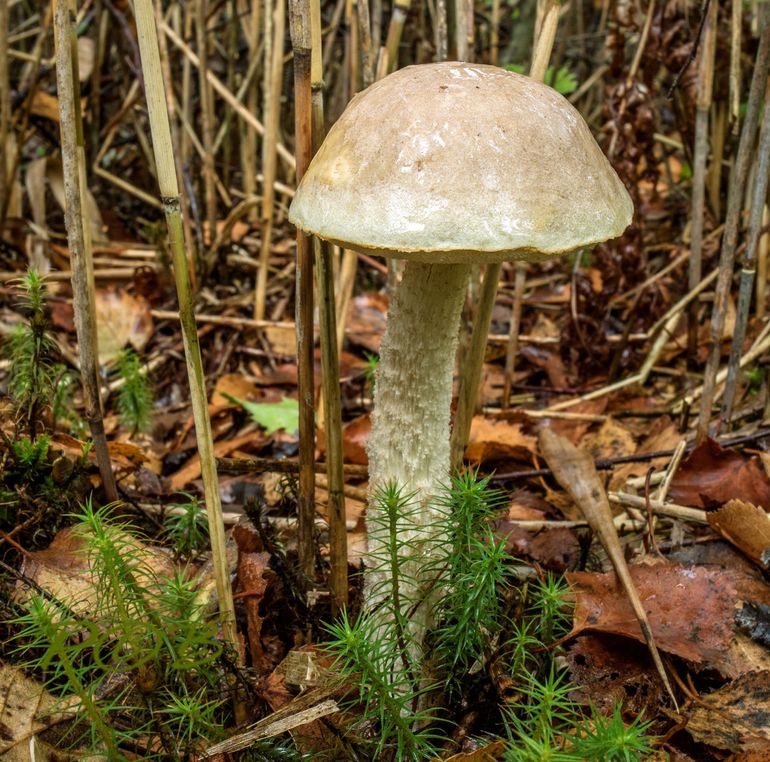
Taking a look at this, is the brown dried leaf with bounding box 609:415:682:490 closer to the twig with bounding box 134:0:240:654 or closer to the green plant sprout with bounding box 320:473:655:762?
the green plant sprout with bounding box 320:473:655:762

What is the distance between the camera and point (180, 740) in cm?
139

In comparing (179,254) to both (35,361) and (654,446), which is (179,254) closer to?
(35,361)

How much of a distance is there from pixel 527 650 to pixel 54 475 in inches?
48.4

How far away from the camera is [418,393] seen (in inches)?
66.3

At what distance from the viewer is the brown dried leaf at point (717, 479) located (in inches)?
85.4

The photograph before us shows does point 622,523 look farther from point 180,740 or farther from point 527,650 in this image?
point 180,740

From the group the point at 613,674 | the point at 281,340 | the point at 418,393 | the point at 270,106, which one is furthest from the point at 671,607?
the point at 270,106

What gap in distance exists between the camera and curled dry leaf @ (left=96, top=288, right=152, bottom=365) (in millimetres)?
3713

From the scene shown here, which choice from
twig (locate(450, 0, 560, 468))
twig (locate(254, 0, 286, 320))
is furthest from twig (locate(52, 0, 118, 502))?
twig (locate(254, 0, 286, 320))

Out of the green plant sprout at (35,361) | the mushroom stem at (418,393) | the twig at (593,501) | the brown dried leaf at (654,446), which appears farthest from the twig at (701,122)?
the green plant sprout at (35,361)

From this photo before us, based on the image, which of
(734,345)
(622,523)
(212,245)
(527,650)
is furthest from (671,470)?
(212,245)

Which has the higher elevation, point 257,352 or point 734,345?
point 734,345

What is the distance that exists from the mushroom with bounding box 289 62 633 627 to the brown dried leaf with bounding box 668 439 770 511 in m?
1.03

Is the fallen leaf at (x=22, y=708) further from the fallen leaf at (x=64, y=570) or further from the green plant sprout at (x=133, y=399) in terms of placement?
the green plant sprout at (x=133, y=399)
